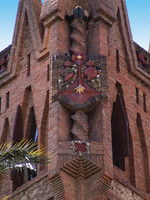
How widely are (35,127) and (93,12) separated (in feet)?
13.6

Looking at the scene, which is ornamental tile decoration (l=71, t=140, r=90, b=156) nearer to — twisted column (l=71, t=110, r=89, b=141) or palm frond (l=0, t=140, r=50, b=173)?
twisted column (l=71, t=110, r=89, b=141)

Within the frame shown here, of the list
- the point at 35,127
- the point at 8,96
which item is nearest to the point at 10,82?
the point at 8,96

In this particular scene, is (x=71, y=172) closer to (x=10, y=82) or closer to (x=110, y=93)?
(x=110, y=93)

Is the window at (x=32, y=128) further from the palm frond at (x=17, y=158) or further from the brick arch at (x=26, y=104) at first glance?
the palm frond at (x=17, y=158)

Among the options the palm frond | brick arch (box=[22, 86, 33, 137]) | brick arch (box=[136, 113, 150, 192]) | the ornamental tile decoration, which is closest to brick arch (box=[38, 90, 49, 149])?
brick arch (box=[22, 86, 33, 137])

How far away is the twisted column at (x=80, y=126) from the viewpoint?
2722 centimetres

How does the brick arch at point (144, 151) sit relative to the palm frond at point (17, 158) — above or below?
above

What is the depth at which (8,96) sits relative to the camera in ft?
105

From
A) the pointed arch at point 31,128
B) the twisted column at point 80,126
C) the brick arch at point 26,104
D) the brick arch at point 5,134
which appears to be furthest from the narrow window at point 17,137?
the twisted column at point 80,126

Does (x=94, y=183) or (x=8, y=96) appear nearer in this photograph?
(x=94, y=183)

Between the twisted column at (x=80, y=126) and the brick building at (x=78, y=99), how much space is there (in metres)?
0.03

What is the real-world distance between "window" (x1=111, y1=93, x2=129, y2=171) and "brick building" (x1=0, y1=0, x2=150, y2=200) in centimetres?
3

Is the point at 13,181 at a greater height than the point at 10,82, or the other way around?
the point at 10,82

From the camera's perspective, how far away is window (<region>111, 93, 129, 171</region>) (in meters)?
28.8
